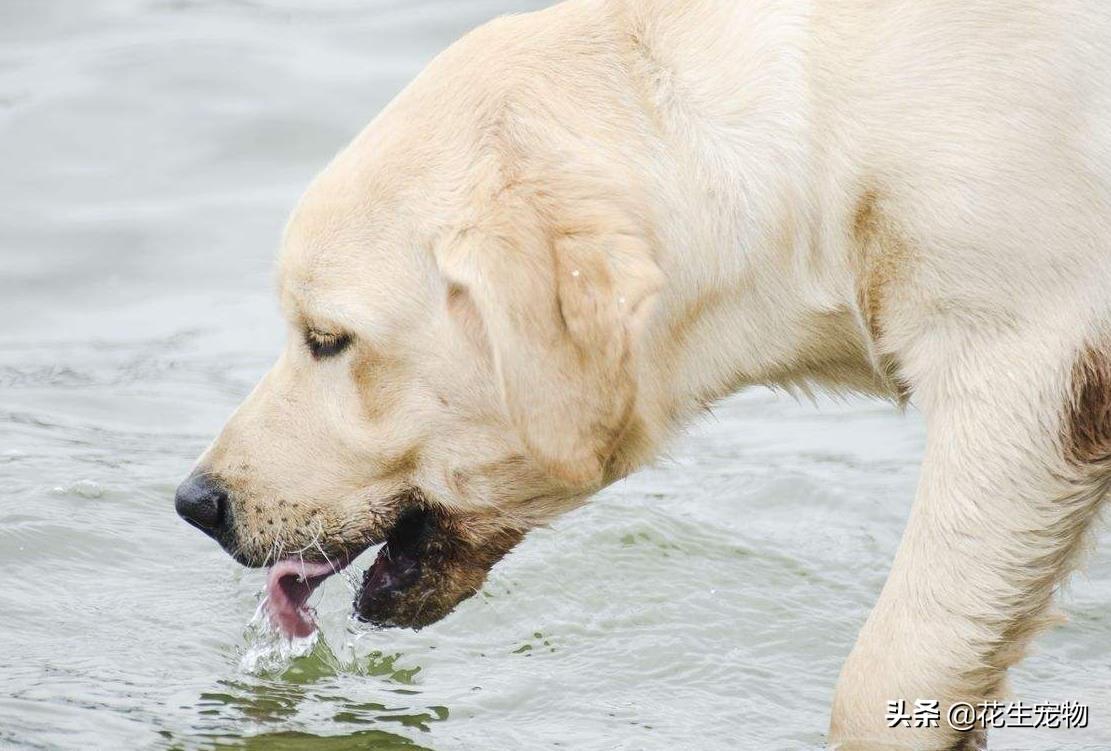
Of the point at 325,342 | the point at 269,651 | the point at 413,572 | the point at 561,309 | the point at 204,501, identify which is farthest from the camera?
the point at 269,651

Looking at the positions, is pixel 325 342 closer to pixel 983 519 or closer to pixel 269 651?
pixel 269 651

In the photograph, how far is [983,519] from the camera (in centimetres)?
376

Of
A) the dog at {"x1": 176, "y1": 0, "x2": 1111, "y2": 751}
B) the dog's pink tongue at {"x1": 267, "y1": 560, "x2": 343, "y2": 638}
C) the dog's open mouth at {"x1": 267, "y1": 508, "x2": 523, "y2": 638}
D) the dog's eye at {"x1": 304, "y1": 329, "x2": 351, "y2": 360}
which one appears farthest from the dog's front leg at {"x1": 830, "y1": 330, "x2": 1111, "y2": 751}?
the dog's pink tongue at {"x1": 267, "y1": 560, "x2": 343, "y2": 638}

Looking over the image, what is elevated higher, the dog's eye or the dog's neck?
the dog's neck

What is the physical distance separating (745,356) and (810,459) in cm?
296

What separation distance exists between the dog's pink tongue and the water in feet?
0.80

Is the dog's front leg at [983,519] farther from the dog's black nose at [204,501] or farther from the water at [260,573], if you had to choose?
the dog's black nose at [204,501]

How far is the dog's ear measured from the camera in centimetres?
365

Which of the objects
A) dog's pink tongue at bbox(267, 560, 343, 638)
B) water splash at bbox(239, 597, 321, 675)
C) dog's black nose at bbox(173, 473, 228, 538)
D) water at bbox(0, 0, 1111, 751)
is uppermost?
dog's black nose at bbox(173, 473, 228, 538)

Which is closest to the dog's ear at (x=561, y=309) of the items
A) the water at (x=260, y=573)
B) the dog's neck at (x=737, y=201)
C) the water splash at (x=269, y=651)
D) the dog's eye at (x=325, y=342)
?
the dog's neck at (x=737, y=201)

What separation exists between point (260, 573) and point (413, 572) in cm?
141

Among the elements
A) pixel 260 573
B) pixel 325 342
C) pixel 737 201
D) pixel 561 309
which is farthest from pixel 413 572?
pixel 260 573

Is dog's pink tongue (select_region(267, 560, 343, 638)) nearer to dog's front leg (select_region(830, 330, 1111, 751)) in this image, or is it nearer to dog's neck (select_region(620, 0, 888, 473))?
dog's neck (select_region(620, 0, 888, 473))

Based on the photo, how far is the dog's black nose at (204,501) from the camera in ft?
14.1
